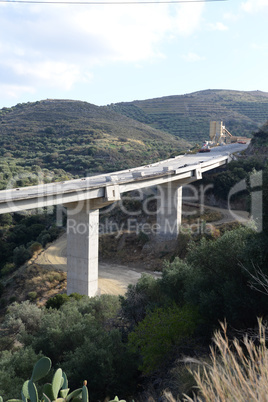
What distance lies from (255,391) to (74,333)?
10.6 metres

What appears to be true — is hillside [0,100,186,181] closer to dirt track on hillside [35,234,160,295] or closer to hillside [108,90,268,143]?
hillside [108,90,268,143]

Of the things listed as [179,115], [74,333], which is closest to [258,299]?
[74,333]

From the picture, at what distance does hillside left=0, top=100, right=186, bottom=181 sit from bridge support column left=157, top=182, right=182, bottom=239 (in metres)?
21.7

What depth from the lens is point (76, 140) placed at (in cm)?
7175

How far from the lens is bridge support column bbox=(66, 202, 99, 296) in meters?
23.6

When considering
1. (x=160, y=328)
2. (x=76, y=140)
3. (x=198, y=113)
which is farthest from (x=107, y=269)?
(x=198, y=113)

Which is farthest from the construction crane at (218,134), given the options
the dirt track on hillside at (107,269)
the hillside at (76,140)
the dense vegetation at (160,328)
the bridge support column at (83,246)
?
the dense vegetation at (160,328)

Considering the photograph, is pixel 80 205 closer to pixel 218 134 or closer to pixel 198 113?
pixel 218 134

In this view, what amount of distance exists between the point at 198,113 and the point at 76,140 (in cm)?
5649

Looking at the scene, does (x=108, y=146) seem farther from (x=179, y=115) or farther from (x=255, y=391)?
(x=255, y=391)

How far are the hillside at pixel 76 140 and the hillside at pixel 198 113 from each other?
1590cm

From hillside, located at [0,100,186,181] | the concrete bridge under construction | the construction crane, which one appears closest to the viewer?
the concrete bridge under construction

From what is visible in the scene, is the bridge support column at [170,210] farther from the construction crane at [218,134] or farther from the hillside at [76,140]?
the construction crane at [218,134]

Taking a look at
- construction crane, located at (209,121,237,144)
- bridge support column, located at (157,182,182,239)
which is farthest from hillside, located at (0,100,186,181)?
bridge support column, located at (157,182,182,239)
